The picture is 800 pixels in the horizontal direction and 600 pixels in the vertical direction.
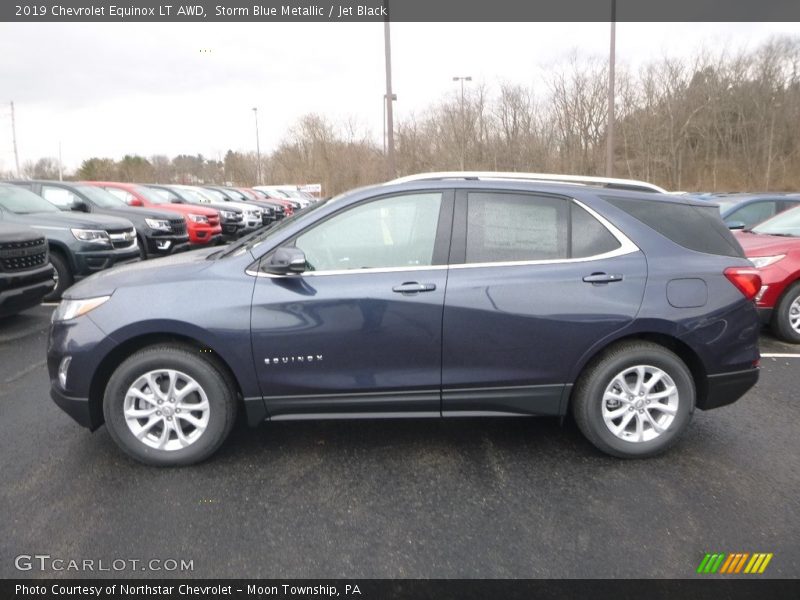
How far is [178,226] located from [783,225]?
32.4ft

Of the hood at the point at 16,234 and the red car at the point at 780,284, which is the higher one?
the hood at the point at 16,234

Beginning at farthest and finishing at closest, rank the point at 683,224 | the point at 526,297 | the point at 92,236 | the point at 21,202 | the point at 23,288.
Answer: the point at 21,202 → the point at 92,236 → the point at 23,288 → the point at 683,224 → the point at 526,297

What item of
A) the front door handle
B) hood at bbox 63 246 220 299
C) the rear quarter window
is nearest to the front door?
the front door handle

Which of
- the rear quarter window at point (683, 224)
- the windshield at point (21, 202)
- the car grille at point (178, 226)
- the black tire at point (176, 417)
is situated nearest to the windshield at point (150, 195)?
the car grille at point (178, 226)

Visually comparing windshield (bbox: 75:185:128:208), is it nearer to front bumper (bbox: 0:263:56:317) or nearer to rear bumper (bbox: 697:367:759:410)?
front bumper (bbox: 0:263:56:317)

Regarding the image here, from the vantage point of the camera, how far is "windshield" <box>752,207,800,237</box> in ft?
21.7

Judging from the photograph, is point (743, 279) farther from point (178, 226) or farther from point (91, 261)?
point (178, 226)

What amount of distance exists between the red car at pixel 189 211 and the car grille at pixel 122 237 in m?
3.35

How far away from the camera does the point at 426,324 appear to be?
128 inches

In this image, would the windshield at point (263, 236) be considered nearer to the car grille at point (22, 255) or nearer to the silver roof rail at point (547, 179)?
the silver roof rail at point (547, 179)

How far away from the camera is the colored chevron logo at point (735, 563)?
2484 millimetres

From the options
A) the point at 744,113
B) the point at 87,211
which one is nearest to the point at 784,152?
the point at 744,113

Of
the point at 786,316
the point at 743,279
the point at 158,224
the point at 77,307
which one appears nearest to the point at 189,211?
the point at 158,224
